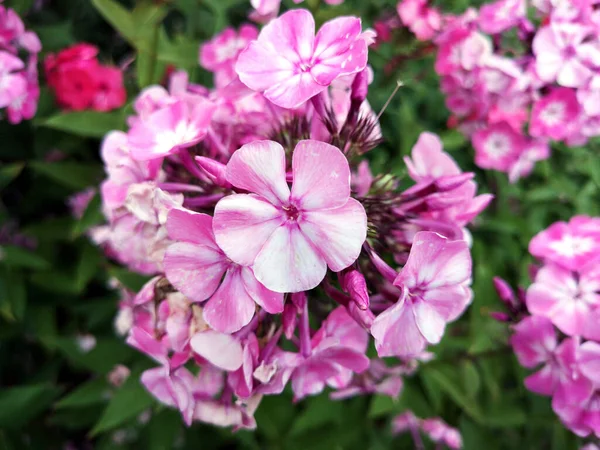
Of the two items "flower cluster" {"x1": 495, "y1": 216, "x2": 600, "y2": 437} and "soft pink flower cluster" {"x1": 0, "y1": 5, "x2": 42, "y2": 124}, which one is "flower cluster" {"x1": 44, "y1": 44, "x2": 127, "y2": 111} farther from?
"flower cluster" {"x1": 495, "y1": 216, "x2": 600, "y2": 437}

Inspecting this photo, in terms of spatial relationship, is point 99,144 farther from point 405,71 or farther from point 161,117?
point 405,71

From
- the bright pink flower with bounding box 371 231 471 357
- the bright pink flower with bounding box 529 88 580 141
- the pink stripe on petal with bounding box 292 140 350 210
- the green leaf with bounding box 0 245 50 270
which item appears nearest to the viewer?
the pink stripe on petal with bounding box 292 140 350 210

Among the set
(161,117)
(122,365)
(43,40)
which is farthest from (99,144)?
(161,117)

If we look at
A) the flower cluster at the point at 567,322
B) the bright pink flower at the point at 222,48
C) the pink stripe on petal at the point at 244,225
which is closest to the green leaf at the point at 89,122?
the bright pink flower at the point at 222,48

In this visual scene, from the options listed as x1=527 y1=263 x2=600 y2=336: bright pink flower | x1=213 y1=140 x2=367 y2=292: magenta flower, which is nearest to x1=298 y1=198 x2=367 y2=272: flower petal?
x1=213 y1=140 x2=367 y2=292: magenta flower

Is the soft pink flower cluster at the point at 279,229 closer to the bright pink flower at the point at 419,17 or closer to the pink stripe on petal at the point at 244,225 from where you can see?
the pink stripe on petal at the point at 244,225

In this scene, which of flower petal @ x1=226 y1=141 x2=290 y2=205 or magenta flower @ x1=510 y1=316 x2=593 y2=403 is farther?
magenta flower @ x1=510 y1=316 x2=593 y2=403

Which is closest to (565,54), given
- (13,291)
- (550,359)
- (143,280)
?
(550,359)
